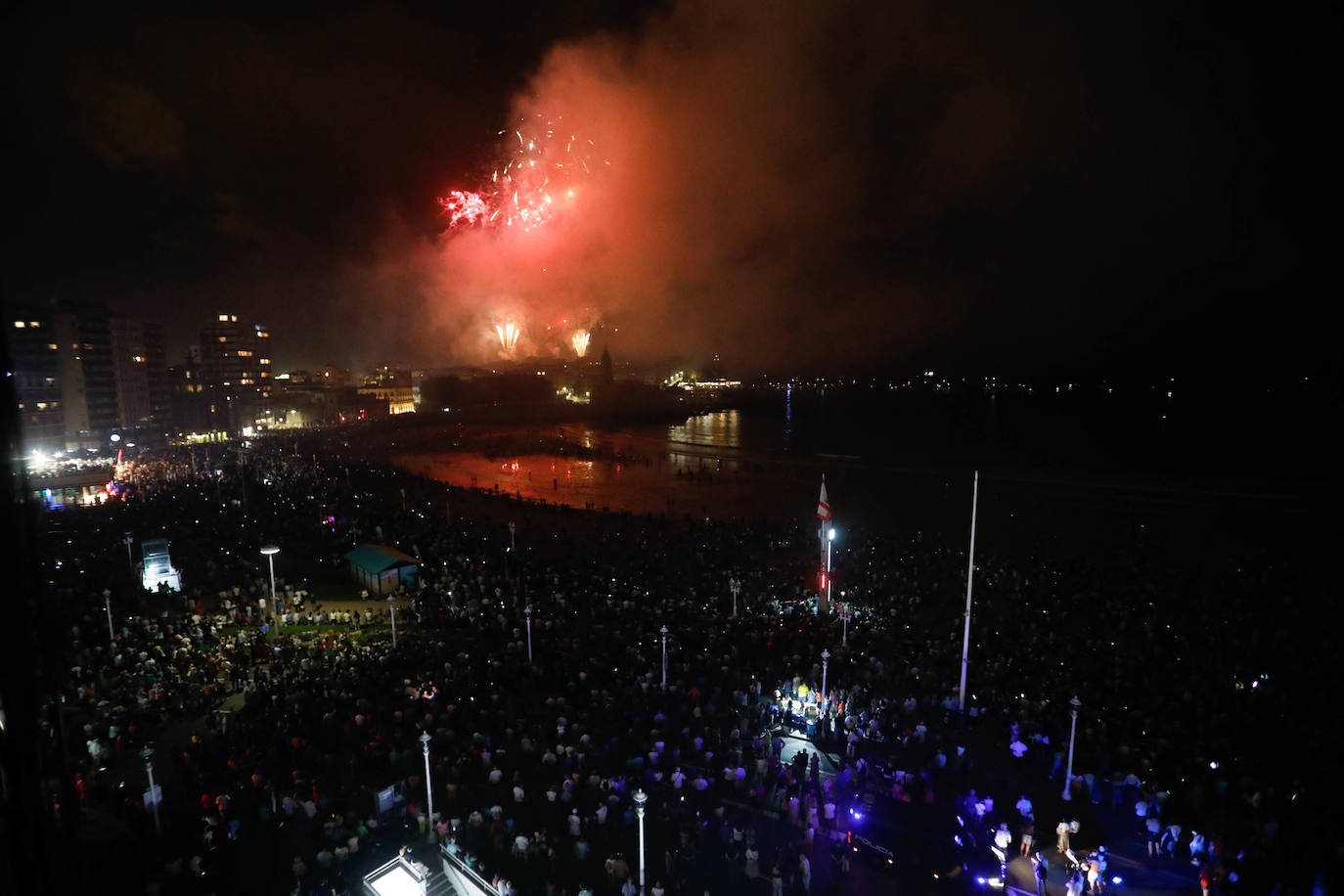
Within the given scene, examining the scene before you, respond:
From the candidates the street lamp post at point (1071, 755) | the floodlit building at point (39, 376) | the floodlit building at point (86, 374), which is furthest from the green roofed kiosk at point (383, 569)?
the floodlit building at point (86, 374)

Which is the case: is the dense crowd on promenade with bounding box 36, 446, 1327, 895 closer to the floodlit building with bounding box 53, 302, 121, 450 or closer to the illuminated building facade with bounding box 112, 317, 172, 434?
the floodlit building with bounding box 53, 302, 121, 450

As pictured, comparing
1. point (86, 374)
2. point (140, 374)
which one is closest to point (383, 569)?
point (86, 374)

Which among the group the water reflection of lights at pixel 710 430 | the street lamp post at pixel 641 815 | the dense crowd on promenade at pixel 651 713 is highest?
the street lamp post at pixel 641 815

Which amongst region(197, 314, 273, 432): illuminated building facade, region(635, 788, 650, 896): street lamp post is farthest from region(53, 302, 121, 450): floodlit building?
region(635, 788, 650, 896): street lamp post

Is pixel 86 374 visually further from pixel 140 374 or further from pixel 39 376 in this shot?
pixel 140 374

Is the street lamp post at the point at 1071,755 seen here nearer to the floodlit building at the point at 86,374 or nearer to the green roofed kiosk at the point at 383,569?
the green roofed kiosk at the point at 383,569

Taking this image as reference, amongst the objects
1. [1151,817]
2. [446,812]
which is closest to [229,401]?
[446,812]

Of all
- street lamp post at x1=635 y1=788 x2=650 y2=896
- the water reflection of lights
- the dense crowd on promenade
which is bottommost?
the water reflection of lights

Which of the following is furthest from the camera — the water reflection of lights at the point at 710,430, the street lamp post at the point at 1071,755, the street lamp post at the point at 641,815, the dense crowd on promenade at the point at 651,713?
the water reflection of lights at the point at 710,430
